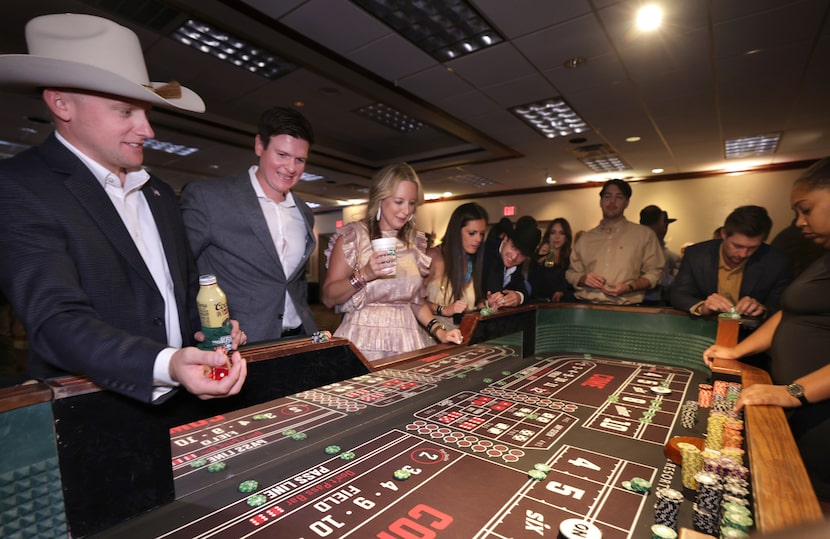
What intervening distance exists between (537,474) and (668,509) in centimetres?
32

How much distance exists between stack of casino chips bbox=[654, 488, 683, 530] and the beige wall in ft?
33.0

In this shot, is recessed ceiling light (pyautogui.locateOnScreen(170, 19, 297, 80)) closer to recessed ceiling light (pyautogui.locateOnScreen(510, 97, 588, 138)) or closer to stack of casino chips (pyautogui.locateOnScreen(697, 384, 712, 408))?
recessed ceiling light (pyautogui.locateOnScreen(510, 97, 588, 138))

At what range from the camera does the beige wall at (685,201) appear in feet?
27.9

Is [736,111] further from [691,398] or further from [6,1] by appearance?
[6,1]

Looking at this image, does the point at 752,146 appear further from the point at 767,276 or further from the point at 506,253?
the point at 506,253

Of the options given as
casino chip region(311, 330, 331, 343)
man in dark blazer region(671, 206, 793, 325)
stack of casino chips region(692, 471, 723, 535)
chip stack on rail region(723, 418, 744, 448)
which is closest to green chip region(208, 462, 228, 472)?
casino chip region(311, 330, 331, 343)

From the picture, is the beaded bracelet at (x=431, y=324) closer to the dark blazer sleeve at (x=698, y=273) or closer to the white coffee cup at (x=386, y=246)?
the white coffee cup at (x=386, y=246)

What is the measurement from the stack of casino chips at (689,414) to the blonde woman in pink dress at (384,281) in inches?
39.9

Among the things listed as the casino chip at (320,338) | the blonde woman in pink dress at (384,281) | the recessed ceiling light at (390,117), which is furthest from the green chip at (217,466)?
the recessed ceiling light at (390,117)

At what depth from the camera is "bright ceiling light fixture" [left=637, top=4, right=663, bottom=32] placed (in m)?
3.15

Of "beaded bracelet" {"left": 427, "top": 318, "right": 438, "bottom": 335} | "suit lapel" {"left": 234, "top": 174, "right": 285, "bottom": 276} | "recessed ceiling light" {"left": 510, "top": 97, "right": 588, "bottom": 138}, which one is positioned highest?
"recessed ceiling light" {"left": 510, "top": 97, "right": 588, "bottom": 138}

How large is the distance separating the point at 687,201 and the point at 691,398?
932cm

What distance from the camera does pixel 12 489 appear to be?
0.80 metres

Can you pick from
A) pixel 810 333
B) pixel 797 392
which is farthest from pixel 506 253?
pixel 797 392
